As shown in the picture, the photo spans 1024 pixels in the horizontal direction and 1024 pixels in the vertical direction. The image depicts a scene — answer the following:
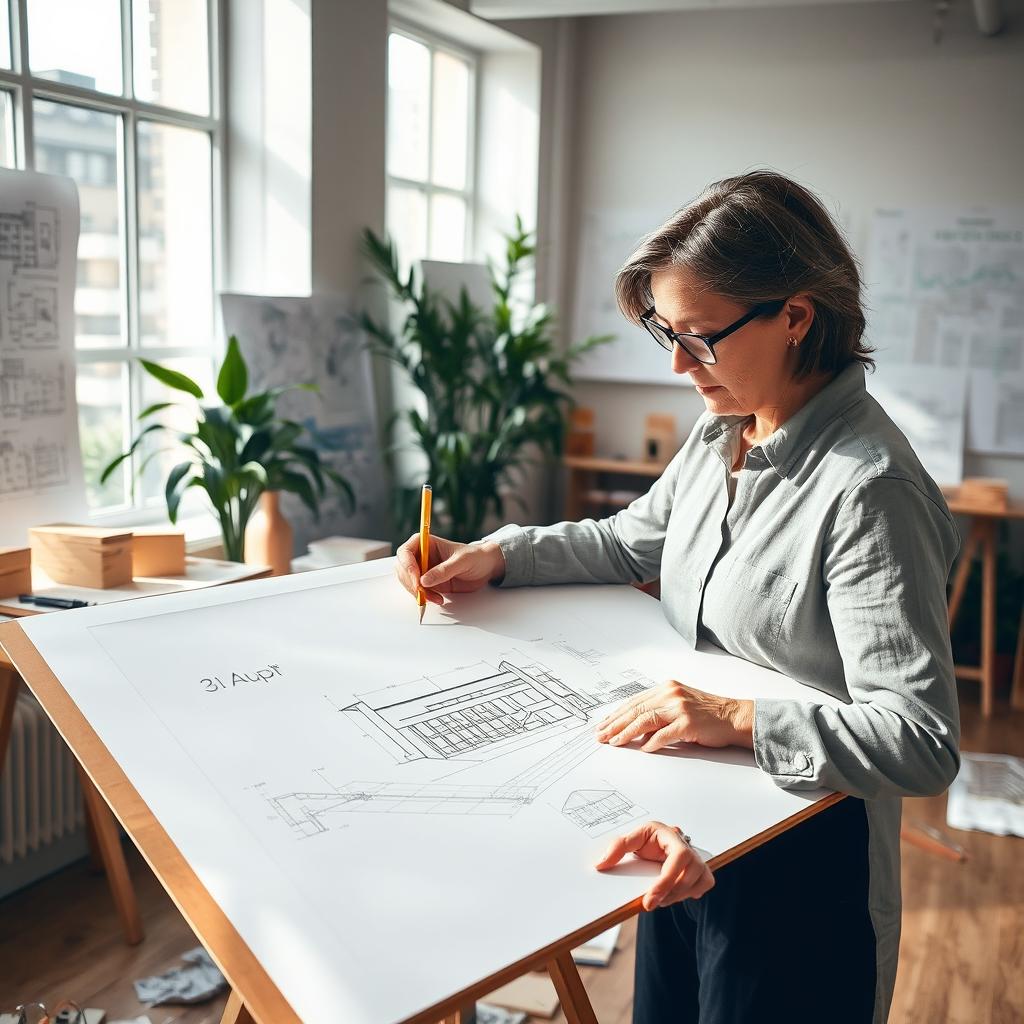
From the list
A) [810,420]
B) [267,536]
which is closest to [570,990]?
[810,420]

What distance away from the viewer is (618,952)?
8.02 ft

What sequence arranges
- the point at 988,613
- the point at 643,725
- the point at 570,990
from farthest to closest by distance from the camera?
the point at 988,613 < the point at 570,990 < the point at 643,725

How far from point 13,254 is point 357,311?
1.37m

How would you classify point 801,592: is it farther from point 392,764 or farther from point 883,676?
point 392,764

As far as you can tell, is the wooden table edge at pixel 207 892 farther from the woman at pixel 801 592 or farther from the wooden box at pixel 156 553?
the wooden box at pixel 156 553

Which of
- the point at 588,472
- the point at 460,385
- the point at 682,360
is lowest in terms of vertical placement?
the point at 588,472

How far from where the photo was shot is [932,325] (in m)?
4.64

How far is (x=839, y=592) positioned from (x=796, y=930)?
0.41 m

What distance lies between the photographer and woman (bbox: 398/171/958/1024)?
1.11m

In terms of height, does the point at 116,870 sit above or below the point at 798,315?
below

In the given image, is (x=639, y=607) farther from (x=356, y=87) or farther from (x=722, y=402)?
(x=356, y=87)

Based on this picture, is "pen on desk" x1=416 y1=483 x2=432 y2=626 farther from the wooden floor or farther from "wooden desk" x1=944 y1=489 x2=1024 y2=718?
"wooden desk" x1=944 y1=489 x2=1024 y2=718

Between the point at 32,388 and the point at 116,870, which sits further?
the point at 32,388

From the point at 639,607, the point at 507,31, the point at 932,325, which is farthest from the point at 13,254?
the point at 932,325
